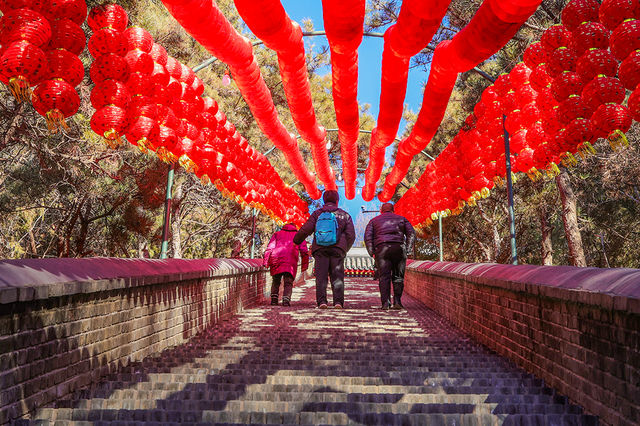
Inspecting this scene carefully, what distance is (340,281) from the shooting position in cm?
913

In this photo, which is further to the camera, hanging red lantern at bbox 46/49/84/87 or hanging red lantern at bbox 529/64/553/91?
hanging red lantern at bbox 529/64/553/91

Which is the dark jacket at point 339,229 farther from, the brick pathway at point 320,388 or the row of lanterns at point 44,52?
the row of lanterns at point 44,52

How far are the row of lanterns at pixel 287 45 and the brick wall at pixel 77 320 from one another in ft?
8.67

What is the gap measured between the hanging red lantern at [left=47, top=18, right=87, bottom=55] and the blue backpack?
16.5ft

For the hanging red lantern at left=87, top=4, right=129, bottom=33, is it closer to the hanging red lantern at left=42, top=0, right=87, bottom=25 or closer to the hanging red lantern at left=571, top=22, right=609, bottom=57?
the hanging red lantern at left=42, top=0, right=87, bottom=25

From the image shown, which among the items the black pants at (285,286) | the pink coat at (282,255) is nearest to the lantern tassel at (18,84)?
the pink coat at (282,255)

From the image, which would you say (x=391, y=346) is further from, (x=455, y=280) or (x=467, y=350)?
(x=455, y=280)

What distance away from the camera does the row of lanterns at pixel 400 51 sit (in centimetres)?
537

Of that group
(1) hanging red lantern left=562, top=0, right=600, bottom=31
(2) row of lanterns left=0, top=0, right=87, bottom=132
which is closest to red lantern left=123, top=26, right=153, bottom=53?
(2) row of lanterns left=0, top=0, right=87, bottom=132

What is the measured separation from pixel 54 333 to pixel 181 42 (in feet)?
37.4

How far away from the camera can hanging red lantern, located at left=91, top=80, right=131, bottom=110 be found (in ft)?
18.5

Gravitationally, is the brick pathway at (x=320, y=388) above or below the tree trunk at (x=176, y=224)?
below

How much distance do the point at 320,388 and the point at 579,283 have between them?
165 centimetres

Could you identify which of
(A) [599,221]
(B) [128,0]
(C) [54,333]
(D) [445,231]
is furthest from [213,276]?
(D) [445,231]
